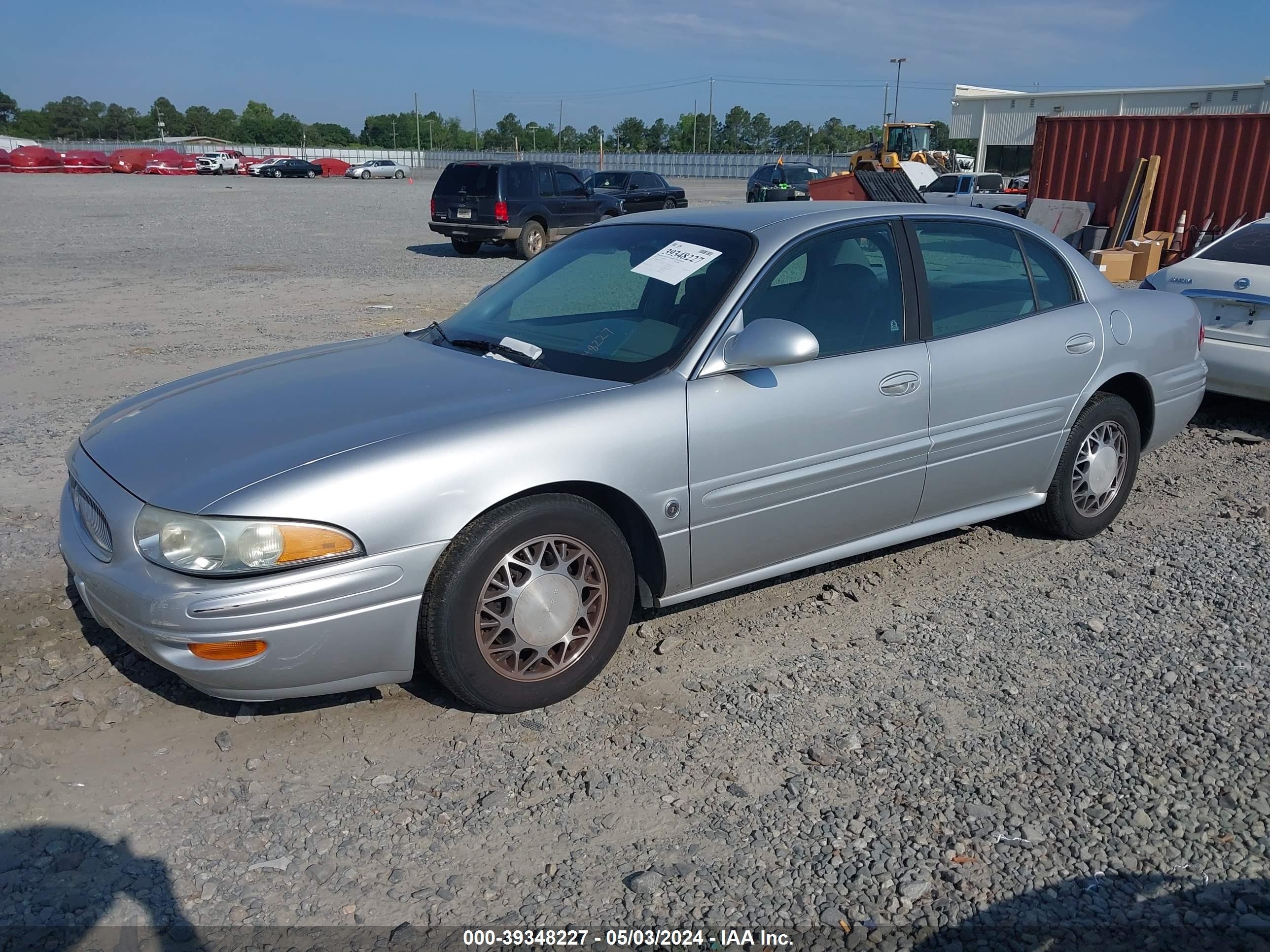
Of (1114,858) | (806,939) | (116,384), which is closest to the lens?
(806,939)

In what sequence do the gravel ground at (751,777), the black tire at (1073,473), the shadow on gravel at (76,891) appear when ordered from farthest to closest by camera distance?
the black tire at (1073,473) < the gravel ground at (751,777) < the shadow on gravel at (76,891)

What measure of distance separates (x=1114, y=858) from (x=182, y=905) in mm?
2433

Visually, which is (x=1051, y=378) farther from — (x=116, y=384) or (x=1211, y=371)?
(x=116, y=384)

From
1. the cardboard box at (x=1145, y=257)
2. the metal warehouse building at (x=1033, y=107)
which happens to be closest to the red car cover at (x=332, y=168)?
the metal warehouse building at (x=1033, y=107)

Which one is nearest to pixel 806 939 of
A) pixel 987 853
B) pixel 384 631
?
pixel 987 853

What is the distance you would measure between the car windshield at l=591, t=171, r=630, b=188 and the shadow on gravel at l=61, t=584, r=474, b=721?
25298 mm

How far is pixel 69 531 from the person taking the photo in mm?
3512

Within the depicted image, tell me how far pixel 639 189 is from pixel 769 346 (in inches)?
984

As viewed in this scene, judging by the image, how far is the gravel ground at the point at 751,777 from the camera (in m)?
2.57

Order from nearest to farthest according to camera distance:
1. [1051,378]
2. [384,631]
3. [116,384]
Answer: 1. [384,631]
2. [1051,378]
3. [116,384]

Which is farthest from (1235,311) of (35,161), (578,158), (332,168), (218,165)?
(578,158)

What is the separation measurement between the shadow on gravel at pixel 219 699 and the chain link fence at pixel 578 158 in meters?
57.3

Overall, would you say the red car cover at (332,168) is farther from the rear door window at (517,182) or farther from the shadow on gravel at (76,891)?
the shadow on gravel at (76,891)

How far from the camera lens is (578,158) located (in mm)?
82625
